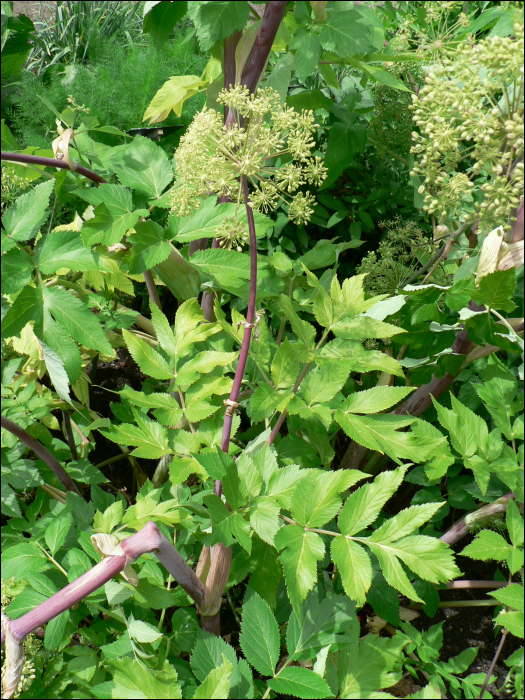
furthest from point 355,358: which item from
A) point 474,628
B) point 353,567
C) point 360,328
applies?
point 474,628

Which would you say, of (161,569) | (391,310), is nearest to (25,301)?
(161,569)

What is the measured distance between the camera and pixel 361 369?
1.03 m

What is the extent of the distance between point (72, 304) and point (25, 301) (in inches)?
2.9

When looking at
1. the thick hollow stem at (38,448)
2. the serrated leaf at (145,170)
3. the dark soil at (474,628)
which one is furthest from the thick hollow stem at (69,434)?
the dark soil at (474,628)

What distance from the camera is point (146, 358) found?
44.4 inches

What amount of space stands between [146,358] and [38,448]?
27cm

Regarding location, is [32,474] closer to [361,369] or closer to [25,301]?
[25,301]

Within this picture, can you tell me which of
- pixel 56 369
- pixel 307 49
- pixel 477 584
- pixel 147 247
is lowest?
pixel 477 584

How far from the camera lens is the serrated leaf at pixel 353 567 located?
78cm

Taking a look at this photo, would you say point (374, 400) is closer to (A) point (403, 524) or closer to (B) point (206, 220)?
(A) point (403, 524)

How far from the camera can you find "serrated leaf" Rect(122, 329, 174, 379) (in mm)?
1116

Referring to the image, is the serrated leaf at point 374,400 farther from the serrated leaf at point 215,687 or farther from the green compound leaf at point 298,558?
the serrated leaf at point 215,687

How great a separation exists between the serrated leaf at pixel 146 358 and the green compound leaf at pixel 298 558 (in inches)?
17.3

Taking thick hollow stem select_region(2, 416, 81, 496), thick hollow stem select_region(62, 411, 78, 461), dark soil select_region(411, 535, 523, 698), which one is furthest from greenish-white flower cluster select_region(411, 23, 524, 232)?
thick hollow stem select_region(62, 411, 78, 461)
